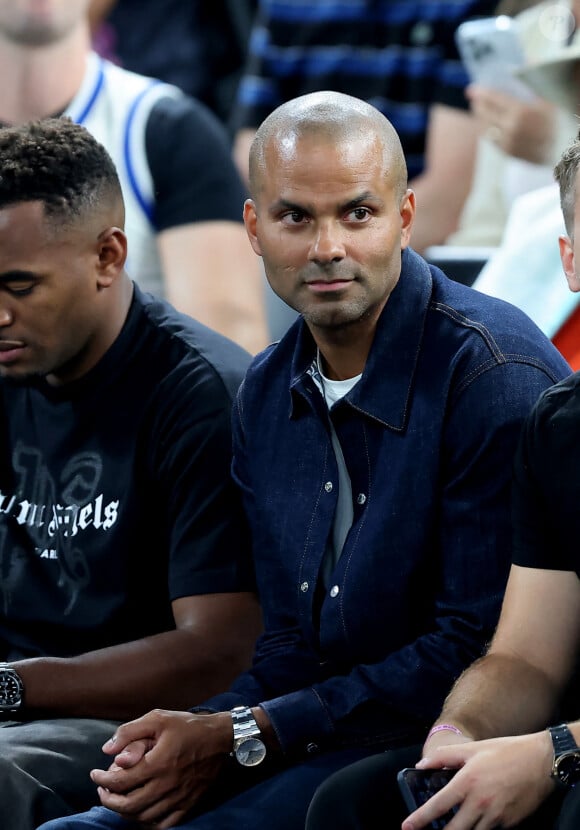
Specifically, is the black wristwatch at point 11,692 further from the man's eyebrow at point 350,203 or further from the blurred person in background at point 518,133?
the blurred person in background at point 518,133

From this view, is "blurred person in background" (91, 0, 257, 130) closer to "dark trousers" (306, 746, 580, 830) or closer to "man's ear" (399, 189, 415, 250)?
"man's ear" (399, 189, 415, 250)

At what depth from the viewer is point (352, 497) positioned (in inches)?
93.4

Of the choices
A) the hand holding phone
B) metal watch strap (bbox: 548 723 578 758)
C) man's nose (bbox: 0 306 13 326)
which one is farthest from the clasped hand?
the hand holding phone

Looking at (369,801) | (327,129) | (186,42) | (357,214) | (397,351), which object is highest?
(186,42)

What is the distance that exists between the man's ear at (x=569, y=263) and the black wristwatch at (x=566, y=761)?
0.63m

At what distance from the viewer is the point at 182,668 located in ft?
8.33

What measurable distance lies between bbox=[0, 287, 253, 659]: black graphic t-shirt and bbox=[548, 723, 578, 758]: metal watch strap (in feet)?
2.59

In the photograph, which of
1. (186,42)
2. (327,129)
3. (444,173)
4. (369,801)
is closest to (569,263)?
(327,129)

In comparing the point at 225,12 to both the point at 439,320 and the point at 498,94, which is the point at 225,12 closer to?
the point at 498,94

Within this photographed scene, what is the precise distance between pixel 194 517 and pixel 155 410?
0.70 ft

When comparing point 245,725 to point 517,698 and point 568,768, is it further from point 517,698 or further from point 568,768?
point 568,768

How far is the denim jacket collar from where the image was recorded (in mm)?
2322

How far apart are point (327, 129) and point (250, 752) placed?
0.96 metres

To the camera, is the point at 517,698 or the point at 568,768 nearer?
the point at 568,768
